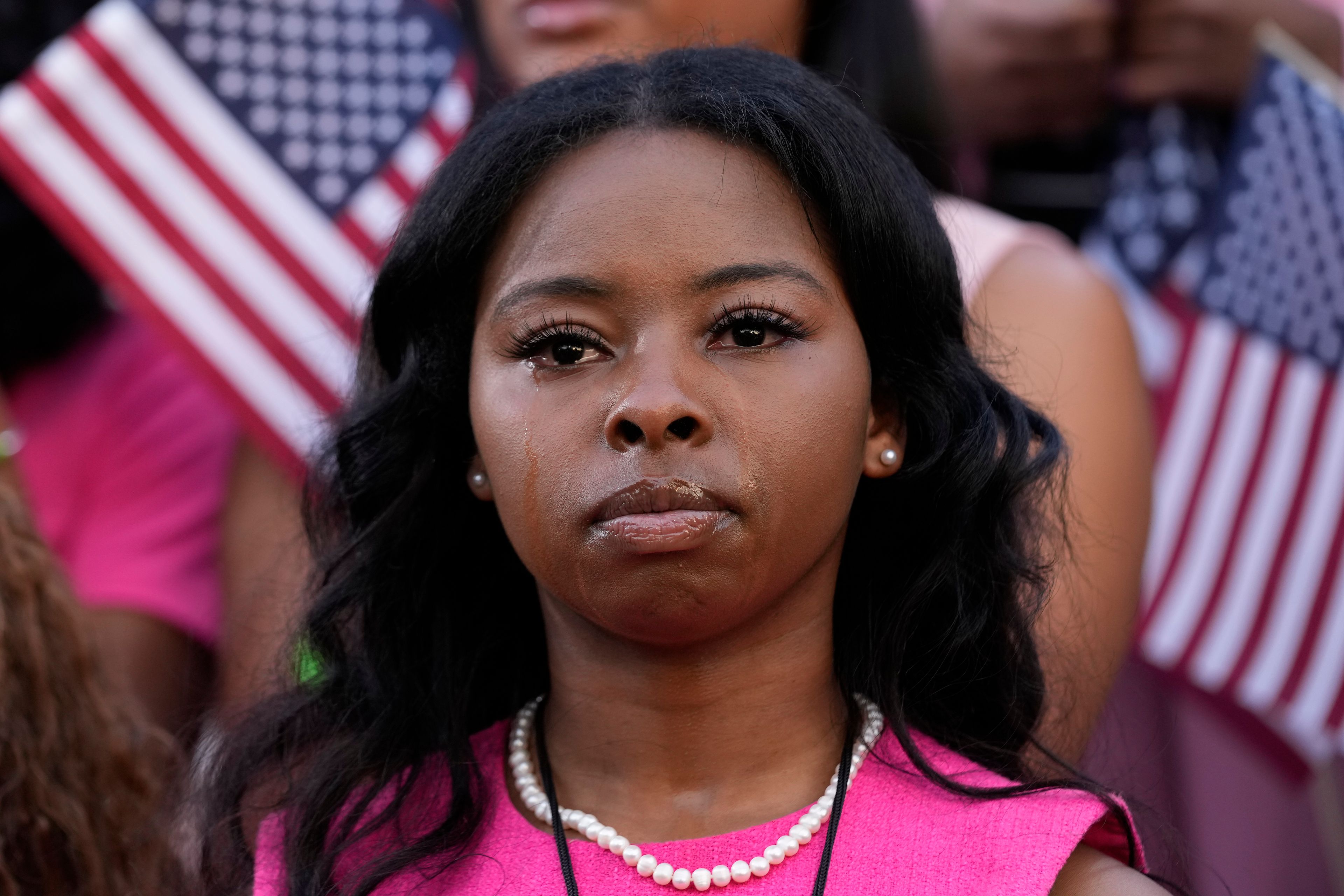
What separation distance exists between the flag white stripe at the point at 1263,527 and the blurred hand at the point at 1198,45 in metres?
0.60

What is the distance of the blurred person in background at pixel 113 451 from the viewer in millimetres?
2818

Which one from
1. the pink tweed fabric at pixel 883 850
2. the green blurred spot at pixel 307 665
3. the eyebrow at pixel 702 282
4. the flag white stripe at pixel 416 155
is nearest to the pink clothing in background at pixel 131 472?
the flag white stripe at pixel 416 155

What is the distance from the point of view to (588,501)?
5.41 ft

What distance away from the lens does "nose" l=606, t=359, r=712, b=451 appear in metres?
1.62

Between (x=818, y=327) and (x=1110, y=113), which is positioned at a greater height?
(x=818, y=327)

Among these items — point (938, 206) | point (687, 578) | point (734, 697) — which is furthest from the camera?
point (938, 206)

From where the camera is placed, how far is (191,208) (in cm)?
296

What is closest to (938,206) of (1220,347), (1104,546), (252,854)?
(1104,546)

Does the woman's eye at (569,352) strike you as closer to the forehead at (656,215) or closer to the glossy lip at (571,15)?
the forehead at (656,215)

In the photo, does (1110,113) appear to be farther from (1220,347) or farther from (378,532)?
(378,532)

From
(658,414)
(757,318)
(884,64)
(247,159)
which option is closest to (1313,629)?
(884,64)

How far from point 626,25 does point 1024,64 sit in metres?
0.94

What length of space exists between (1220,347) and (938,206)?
2.56 feet

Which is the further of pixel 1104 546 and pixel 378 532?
pixel 1104 546
